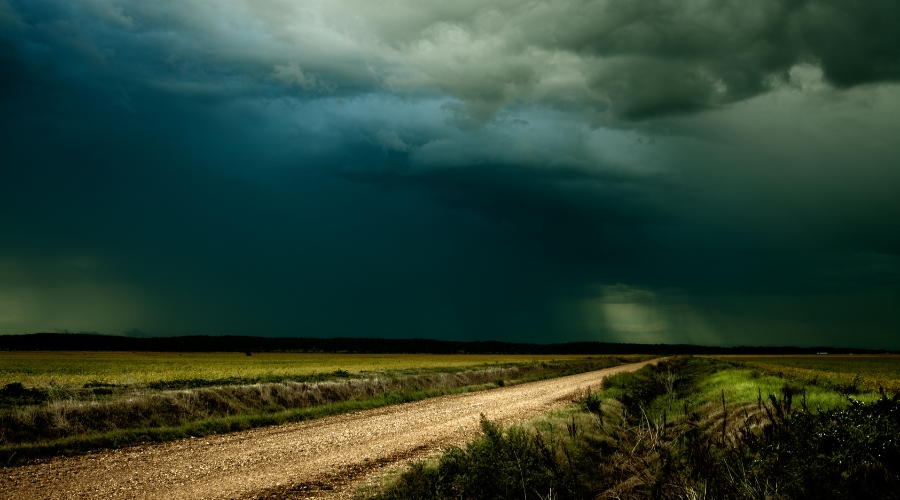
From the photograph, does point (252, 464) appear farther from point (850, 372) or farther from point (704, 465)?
point (850, 372)

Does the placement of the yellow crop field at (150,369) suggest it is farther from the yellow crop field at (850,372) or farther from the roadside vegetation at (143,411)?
the yellow crop field at (850,372)

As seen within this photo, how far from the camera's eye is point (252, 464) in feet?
37.8

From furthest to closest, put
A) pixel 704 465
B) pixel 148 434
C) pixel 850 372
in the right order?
pixel 850 372, pixel 148 434, pixel 704 465

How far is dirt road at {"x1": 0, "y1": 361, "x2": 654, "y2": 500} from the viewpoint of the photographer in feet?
31.3

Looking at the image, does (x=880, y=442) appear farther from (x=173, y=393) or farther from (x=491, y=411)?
(x=173, y=393)

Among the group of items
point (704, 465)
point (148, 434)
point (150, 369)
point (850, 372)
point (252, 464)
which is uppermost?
point (704, 465)

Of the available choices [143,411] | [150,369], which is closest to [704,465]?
[143,411]

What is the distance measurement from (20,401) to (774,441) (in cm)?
2311

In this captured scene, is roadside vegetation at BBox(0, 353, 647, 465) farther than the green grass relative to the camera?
Yes

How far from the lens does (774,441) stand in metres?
8.17

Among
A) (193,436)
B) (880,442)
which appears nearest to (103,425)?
(193,436)

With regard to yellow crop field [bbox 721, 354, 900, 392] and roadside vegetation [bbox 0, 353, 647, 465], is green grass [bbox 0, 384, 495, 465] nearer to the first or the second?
roadside vegetation [bbox 0, 353, 647, 465]

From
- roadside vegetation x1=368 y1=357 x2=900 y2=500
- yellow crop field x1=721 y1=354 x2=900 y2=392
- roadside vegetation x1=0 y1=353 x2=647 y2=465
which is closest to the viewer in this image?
roadside vegetation x1=368 y1=357 x2=900 y2=500

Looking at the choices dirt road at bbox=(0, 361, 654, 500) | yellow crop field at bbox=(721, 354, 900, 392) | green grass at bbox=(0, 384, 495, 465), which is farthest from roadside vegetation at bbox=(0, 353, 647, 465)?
yellow crop field at bbox=(721, 354, 900, 392)
